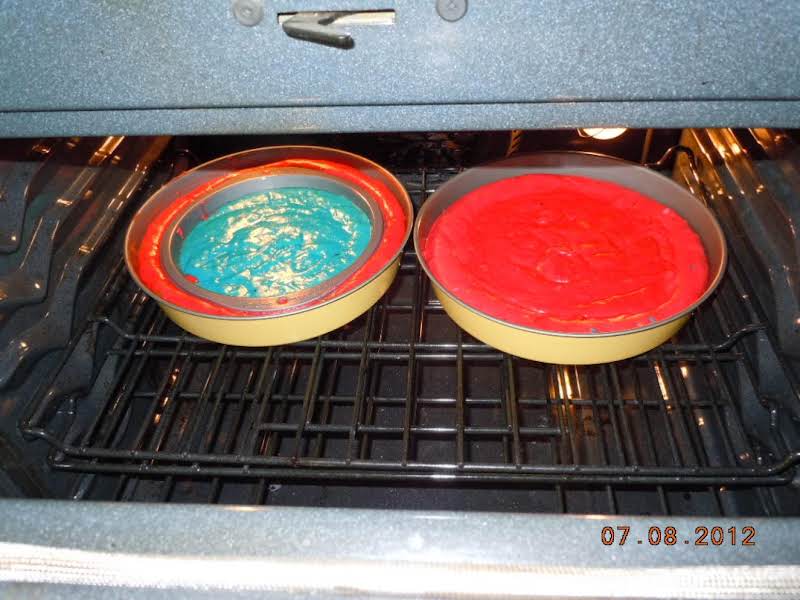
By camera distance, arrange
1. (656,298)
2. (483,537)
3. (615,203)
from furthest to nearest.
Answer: (615,203) → (656,298) → (483,537)

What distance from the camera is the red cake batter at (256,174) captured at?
1.11m

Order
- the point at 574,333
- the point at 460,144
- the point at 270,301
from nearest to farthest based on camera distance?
the point at 574,333 → the point at 270,301 → the point at 460,144

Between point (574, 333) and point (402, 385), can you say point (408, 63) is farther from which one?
point (402, 385)

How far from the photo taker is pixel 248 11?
569 millimetres

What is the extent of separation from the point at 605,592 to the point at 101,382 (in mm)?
1059

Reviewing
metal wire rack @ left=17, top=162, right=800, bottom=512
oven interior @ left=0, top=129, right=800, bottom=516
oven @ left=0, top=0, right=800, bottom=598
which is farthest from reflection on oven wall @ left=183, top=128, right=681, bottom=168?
oven @ left=0, top=0, right=800, bottom=598

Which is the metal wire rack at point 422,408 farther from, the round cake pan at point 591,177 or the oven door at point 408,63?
the oven door at point 408,63

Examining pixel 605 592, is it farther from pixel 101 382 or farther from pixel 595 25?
pixel 101 382

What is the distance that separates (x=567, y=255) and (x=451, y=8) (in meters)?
0.73

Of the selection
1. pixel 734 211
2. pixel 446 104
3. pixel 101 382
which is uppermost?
pixel 446 104

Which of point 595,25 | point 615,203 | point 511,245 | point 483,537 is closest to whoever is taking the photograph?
point 595,25

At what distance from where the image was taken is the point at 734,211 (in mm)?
1258

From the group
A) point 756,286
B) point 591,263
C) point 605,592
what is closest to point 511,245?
point 591,263
